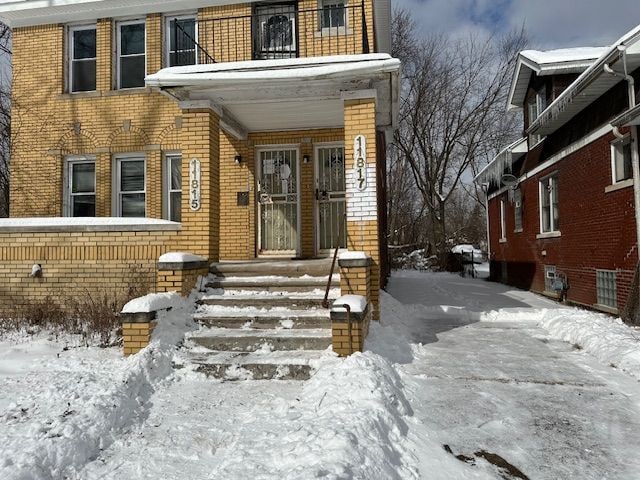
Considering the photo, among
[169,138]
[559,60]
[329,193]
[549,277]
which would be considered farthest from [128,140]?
[549,277]

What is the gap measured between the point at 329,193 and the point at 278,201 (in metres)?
1.09

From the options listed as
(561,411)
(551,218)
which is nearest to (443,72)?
(551,218)

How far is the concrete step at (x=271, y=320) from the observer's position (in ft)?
18.2

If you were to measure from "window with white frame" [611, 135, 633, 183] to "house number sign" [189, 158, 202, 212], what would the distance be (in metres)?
7.51

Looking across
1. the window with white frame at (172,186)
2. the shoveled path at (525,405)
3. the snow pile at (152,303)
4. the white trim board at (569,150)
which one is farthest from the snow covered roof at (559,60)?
the snow pile at (152,303)

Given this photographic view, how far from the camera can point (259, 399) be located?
4219 millimetres

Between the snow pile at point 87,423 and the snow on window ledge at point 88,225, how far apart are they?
2.72m

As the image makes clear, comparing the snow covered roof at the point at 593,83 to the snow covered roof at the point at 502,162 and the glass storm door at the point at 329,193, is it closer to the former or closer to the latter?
the snow covered roof at the point at 502,162

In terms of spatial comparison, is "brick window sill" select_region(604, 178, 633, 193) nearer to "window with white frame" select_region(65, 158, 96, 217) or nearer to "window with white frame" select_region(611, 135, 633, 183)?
"window with white frame" select_region(611, 135, 633, 183)

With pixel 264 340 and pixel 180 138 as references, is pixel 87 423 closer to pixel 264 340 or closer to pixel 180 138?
pixel 264 340

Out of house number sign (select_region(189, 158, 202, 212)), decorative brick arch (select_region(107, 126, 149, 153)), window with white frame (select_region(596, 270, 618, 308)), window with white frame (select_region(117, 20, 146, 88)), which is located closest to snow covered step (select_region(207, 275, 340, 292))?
house number sign (select_region(189, 158, 202, 212))

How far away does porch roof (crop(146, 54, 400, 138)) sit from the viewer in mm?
6258

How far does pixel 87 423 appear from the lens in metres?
3.39

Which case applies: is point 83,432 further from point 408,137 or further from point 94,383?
point 408,137
